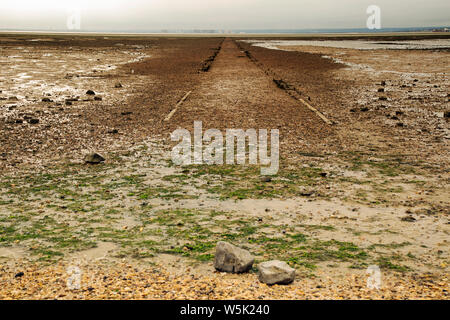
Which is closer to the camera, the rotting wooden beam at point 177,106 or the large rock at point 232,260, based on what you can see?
the large rock at point 232,260

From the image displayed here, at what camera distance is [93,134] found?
31.8ft

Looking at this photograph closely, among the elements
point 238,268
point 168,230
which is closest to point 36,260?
point 168,230

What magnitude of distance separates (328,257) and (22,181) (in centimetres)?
485

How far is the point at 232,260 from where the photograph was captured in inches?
155

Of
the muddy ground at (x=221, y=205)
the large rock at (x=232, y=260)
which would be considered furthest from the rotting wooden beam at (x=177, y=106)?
the large rock at (x=232, y=260)

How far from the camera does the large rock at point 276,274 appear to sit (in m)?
3.69

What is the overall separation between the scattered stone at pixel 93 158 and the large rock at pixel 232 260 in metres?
4.20

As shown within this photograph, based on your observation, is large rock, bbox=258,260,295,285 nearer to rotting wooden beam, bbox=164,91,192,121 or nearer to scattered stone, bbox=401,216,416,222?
scattered stone, bbox=401,216,416,222
